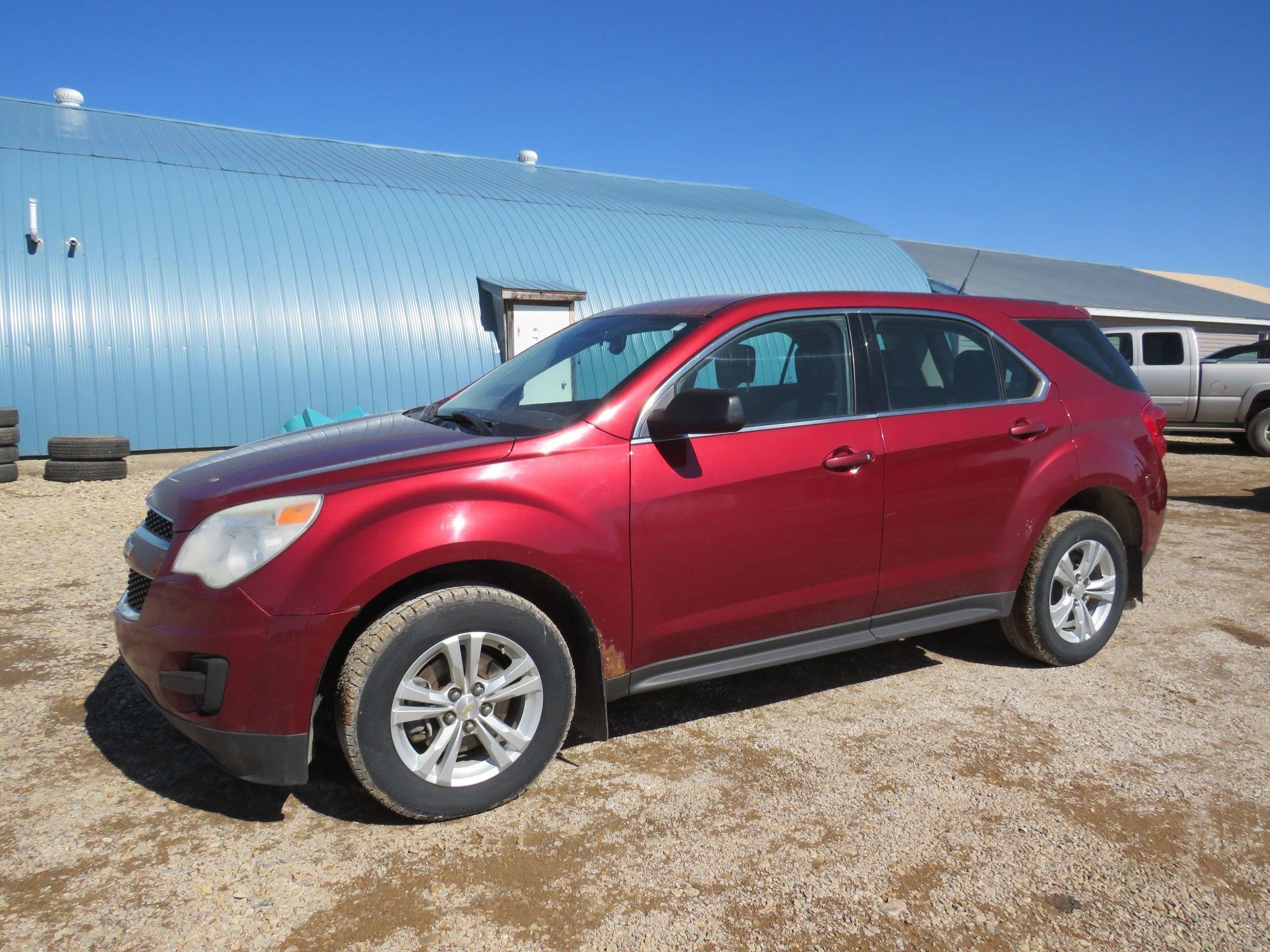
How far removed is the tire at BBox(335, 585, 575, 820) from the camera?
9.56 ft

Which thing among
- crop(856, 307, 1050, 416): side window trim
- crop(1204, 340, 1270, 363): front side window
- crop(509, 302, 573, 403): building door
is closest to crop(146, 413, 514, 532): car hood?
crop(856, 307, 1050, 416): side window trim

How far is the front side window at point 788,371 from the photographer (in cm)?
375

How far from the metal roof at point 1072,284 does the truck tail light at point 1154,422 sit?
24741 millimetres

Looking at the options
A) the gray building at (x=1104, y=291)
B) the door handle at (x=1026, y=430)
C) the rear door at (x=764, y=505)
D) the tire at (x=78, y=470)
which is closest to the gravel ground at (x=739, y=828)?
the rear door at (x=764, y=505)

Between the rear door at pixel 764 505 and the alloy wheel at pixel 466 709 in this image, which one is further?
the rear door at pixel 764 505

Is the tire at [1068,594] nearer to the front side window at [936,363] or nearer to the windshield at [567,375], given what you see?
the front side window at [936,363]

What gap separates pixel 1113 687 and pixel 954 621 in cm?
94

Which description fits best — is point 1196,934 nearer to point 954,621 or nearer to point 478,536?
point 954,621

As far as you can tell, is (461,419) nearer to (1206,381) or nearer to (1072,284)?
(1206,381)

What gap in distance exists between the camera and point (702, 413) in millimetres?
3287

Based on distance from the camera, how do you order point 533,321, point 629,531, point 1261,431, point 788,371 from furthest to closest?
point 533,321 → point 1261,431 → point 788,371 → point 629,531

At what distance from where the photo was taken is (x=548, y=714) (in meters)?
3.21

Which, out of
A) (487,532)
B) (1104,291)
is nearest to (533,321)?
(487,532)

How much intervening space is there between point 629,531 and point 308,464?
119 cm
